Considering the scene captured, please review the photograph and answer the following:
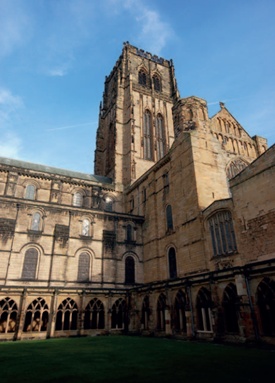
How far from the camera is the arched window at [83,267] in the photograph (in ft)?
84.1

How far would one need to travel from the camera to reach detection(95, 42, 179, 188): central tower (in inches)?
1615

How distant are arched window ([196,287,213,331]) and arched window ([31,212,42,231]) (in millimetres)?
17210

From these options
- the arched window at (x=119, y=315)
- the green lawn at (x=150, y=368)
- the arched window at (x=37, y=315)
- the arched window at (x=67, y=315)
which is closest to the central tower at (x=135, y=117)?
the arched window at (x=119, y=315)

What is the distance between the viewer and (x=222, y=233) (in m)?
19.5

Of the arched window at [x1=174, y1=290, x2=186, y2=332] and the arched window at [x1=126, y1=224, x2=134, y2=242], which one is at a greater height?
the arched window at [x1=126, y1=224, x2=134, y2=242]

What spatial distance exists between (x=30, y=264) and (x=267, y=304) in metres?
20.1

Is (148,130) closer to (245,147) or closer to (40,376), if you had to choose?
(245,147)

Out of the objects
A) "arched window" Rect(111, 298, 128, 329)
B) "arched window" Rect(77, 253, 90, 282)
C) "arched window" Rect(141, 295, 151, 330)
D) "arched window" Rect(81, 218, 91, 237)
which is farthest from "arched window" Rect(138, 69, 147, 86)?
"arched window" Rect(141, 295, 151, 330)

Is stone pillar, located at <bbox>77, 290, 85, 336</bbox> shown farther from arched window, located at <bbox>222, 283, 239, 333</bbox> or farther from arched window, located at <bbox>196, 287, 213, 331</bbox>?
arched window, located at <bbox>222, 283, 239, 333</bbox>

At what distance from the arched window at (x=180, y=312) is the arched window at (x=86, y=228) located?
13416 mm

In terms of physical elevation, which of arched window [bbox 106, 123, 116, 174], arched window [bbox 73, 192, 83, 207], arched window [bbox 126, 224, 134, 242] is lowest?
arched window [bbox 126, 224, 134, 242]

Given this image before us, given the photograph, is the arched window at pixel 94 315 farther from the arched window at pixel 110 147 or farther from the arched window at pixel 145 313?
the arched window at pixel 110 147

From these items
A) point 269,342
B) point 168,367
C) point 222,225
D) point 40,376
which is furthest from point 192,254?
point 40,376

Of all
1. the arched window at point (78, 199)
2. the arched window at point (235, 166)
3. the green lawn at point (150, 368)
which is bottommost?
the green lawn at point (150, 368)
